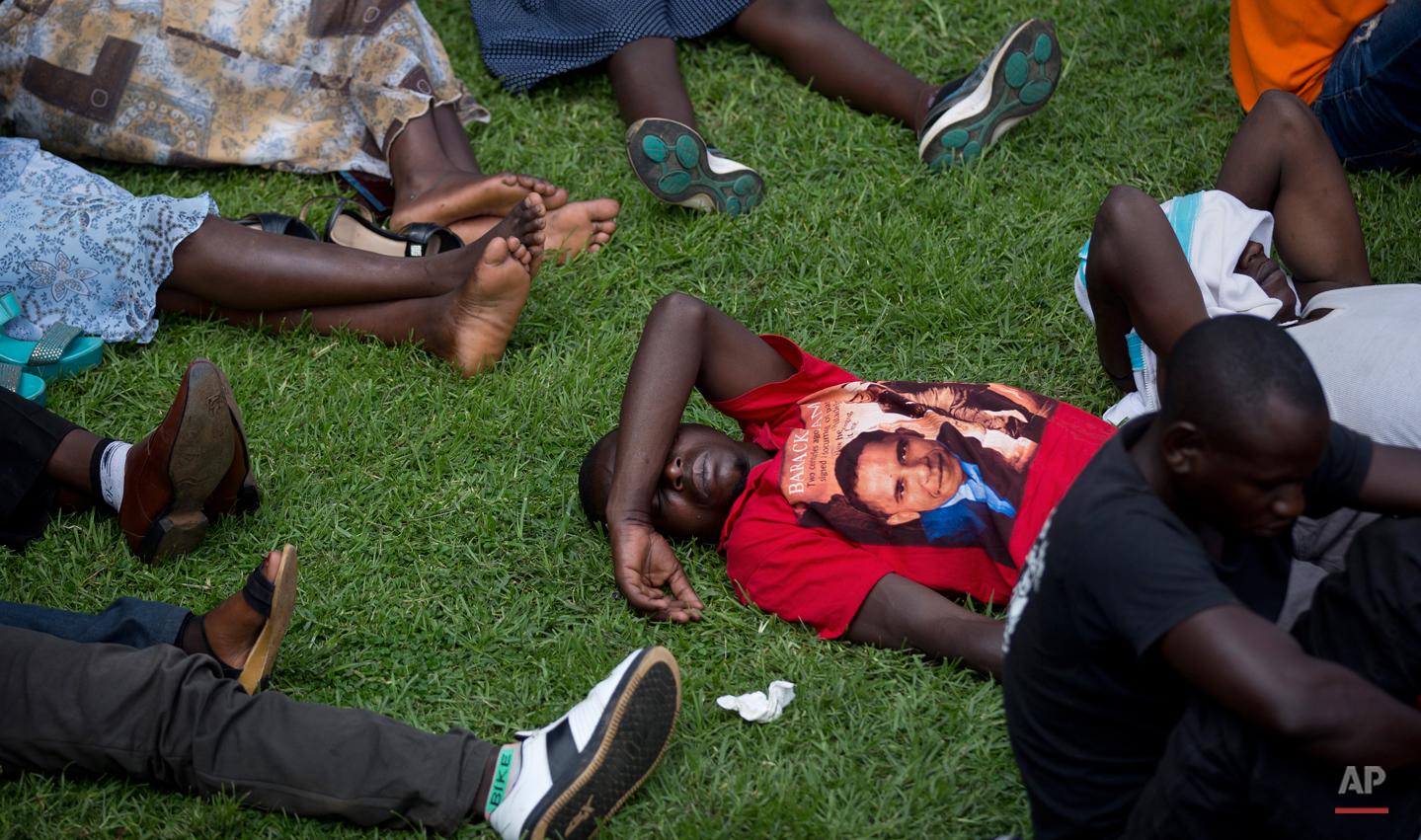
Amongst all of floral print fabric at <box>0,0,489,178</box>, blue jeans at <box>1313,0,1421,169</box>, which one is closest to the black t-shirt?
blue jeans at <box>1313,0,1421,169</box>

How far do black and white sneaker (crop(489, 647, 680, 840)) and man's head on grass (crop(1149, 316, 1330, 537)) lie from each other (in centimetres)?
98

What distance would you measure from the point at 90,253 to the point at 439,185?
1.06m

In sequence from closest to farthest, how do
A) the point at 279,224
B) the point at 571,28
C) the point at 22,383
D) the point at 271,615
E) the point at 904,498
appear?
the point at 271,615
the point at 904,498
the point at 22,383
the point at 279,224
the point at 571,28

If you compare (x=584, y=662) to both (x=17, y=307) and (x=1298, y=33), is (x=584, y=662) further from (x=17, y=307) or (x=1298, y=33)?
(x=1298, y=33)

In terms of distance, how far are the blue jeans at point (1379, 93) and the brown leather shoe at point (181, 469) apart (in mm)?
3299

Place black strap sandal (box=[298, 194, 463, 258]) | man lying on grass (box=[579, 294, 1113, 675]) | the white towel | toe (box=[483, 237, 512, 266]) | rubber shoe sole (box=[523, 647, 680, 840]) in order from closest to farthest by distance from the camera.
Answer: rubber shoe sole (box=[523, 647, 680, 840]) < man lying on grass (box=[579, 294, 1113, 675]) < the white towel < toe (box=[483, 237, 512, 266]) < black strap sandal (box=[298, 194, 463, 258])

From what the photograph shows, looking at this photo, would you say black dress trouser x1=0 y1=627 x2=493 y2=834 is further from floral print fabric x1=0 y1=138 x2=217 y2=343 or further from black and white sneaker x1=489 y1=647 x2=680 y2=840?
floral print fabric x1=0 y1=138 x2=217 y2=343

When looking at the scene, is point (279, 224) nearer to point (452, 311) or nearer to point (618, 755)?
point (452, 311)

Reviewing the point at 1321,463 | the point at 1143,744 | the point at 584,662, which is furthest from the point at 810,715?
the point at 1321,463

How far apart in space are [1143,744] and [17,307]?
315 cm

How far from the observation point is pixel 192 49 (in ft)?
11.8

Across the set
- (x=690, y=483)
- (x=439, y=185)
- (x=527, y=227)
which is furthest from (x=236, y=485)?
(x=439, y=185)

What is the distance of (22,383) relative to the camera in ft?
9.55

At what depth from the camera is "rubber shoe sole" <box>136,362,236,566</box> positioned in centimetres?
232
